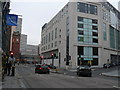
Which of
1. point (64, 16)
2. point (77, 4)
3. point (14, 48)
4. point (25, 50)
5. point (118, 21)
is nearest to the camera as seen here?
point (77, 4)

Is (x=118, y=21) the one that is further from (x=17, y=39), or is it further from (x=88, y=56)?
(x=17, y=39)

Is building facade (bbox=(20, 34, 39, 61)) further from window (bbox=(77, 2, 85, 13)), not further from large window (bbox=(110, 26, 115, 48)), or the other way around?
window (bbox=(77, 2, 85, 13))

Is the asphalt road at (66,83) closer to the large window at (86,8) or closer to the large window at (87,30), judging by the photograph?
the large window at (87,30)

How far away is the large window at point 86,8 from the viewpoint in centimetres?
6262

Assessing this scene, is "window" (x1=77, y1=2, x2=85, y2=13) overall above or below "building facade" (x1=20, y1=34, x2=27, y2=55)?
above

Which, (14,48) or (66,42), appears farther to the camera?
(14,48)

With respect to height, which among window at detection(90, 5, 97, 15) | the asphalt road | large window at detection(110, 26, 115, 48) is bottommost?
the asphalt road

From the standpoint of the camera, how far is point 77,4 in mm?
62406

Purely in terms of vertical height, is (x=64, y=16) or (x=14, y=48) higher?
(x=64, y=16)

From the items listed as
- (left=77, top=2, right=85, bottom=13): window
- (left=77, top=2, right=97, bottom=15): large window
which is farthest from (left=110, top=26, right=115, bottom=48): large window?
(left=77, top=2, right=85, bottom=13): window

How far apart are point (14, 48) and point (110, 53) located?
5891 cm

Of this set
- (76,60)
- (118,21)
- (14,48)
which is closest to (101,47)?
(76,60)

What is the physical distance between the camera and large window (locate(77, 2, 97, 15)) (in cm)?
6262

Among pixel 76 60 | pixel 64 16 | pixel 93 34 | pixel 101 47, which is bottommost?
pixel 76 60
